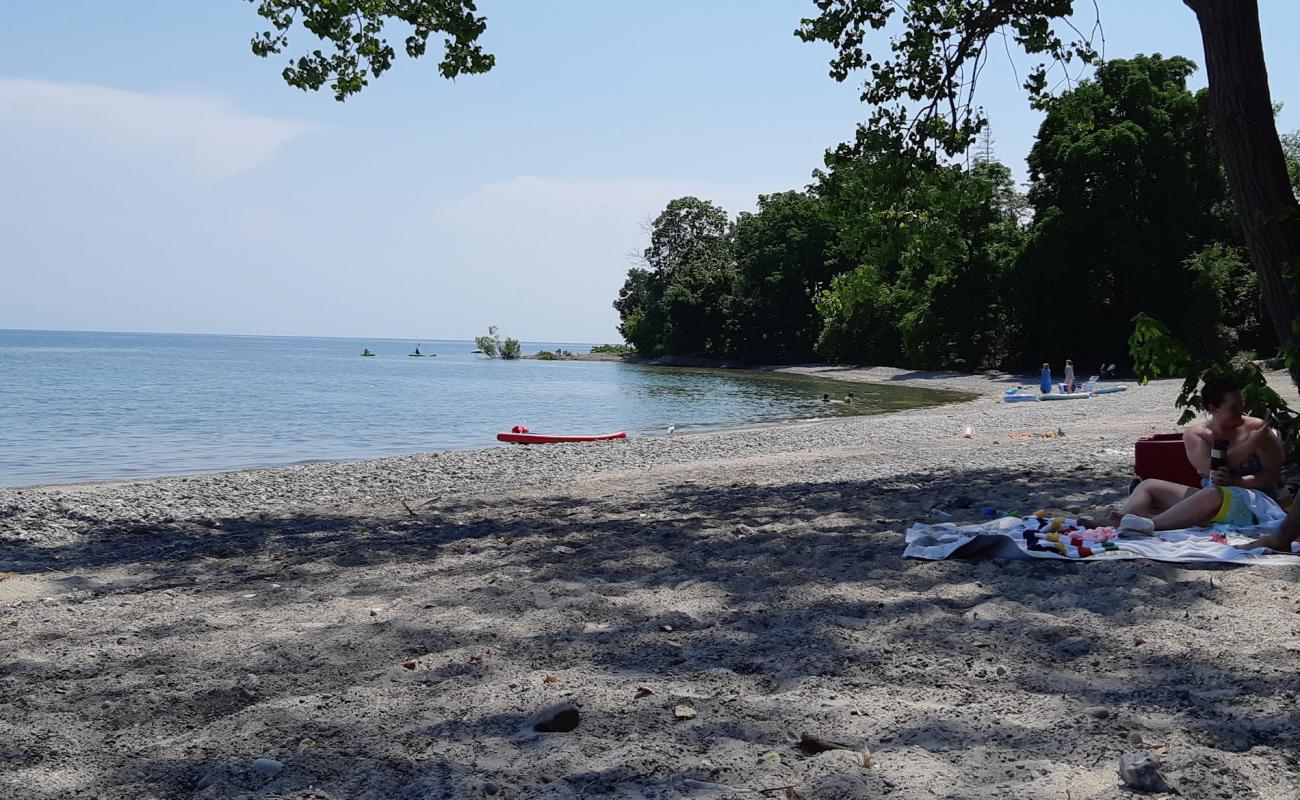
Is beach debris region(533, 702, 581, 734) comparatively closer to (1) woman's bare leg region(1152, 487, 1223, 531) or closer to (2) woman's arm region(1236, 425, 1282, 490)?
(1) woman's bare leg region(1152, 487, 1223, 531)

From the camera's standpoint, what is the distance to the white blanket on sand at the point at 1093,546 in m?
6.15

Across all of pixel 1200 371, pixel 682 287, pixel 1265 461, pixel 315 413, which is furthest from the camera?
pixel 682 287

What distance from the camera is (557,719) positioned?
12.9 ft

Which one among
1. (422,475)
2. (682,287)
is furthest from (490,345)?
(422,475)

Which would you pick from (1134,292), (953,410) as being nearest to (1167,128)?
(1134,292)

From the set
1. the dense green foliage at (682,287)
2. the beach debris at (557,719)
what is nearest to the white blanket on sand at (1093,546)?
the beach debris at (557,719)

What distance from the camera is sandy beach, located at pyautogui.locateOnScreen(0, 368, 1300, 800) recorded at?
353 cm

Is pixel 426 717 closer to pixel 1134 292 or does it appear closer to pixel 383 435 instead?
pixel 383 435

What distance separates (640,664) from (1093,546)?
3337 millimetres

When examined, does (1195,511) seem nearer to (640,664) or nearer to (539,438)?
(640,664)

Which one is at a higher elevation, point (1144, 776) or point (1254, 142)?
point (1254, 142)

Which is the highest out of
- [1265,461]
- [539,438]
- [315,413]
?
[1265,461]

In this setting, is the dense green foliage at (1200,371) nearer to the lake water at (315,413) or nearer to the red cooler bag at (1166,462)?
the red cooler bag at (1166,462)

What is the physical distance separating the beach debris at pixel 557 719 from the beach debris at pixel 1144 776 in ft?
6.25
